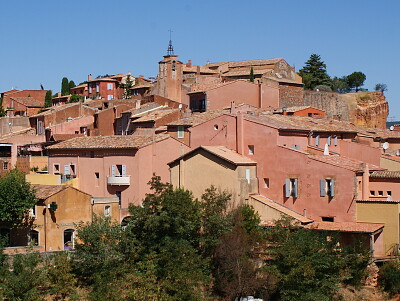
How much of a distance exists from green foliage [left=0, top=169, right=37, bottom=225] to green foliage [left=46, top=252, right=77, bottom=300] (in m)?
5.04

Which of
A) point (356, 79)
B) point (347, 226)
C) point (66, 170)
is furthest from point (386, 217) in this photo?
point (356, 79)

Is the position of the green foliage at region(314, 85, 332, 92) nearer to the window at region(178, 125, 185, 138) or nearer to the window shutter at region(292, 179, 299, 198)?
the window at region(178, 125, 185, 138)

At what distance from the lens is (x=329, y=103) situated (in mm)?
62156

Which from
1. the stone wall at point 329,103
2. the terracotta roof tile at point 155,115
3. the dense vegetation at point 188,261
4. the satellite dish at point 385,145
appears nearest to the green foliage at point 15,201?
the dense vegetation at point 188,261

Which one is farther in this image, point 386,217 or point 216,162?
point 216,162

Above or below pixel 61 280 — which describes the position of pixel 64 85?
above

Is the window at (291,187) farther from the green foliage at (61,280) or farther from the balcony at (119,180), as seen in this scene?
the green foliage at (61,280)

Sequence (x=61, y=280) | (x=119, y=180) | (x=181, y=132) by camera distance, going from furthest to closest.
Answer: (x=181, y=132)
(x=119, y=180)
(x=61, y=280)

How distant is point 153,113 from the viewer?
1912 inches

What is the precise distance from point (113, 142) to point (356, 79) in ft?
154

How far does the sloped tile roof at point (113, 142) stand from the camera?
3859cm

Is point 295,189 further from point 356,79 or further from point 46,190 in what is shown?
point 356,79

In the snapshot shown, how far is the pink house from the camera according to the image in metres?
38.1

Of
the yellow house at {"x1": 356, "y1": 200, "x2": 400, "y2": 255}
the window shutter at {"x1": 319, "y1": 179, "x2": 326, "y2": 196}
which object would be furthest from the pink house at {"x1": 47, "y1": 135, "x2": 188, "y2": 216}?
the yellow house at {"x1": 356, "y1": 200, "x2": 400, "y2": 255}
